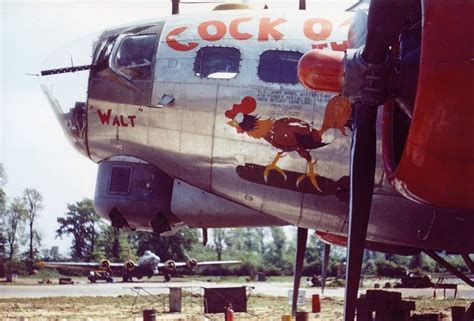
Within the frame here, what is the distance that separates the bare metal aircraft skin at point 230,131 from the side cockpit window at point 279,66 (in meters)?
0.02

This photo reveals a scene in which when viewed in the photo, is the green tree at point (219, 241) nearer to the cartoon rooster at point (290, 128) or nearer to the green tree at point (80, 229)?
the green tree at point (80, 229)

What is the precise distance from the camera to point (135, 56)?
12508mm

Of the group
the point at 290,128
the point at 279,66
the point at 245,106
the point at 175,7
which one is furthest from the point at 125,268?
the point at 290,128

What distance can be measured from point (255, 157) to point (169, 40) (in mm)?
A: 2537

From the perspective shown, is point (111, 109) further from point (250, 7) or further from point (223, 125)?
point (250, 7)

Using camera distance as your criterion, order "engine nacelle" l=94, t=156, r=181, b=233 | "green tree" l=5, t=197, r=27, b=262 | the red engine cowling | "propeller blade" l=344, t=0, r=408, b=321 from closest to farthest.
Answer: the red engine cowling
"propeller blade" l=344, t=0, r=408, b=321
"engine nacelle" l=94, t=156, r=181, b=233
"green tree" l=5, t=197, r=27, b=262

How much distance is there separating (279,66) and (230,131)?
128 centimetres

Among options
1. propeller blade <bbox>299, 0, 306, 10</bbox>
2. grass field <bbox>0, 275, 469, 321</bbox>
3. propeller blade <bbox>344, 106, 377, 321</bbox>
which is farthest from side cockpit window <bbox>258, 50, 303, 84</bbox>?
grass field <bbox>0, 275, 469, 321</bbox>

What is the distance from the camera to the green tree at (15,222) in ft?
74.5

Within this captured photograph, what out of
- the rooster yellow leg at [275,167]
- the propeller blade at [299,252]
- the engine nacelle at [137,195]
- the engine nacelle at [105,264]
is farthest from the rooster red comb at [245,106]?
the engine nacelle at [105,264]

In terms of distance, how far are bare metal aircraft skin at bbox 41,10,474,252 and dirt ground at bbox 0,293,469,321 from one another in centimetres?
1166

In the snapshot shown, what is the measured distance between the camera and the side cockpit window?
37.5ft

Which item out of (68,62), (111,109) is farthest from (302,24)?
(68,62)

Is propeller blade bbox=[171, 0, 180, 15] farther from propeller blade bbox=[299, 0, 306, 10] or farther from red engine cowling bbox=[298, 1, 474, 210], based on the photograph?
red engine cowling bbox=[298, 1, 474, 210]
